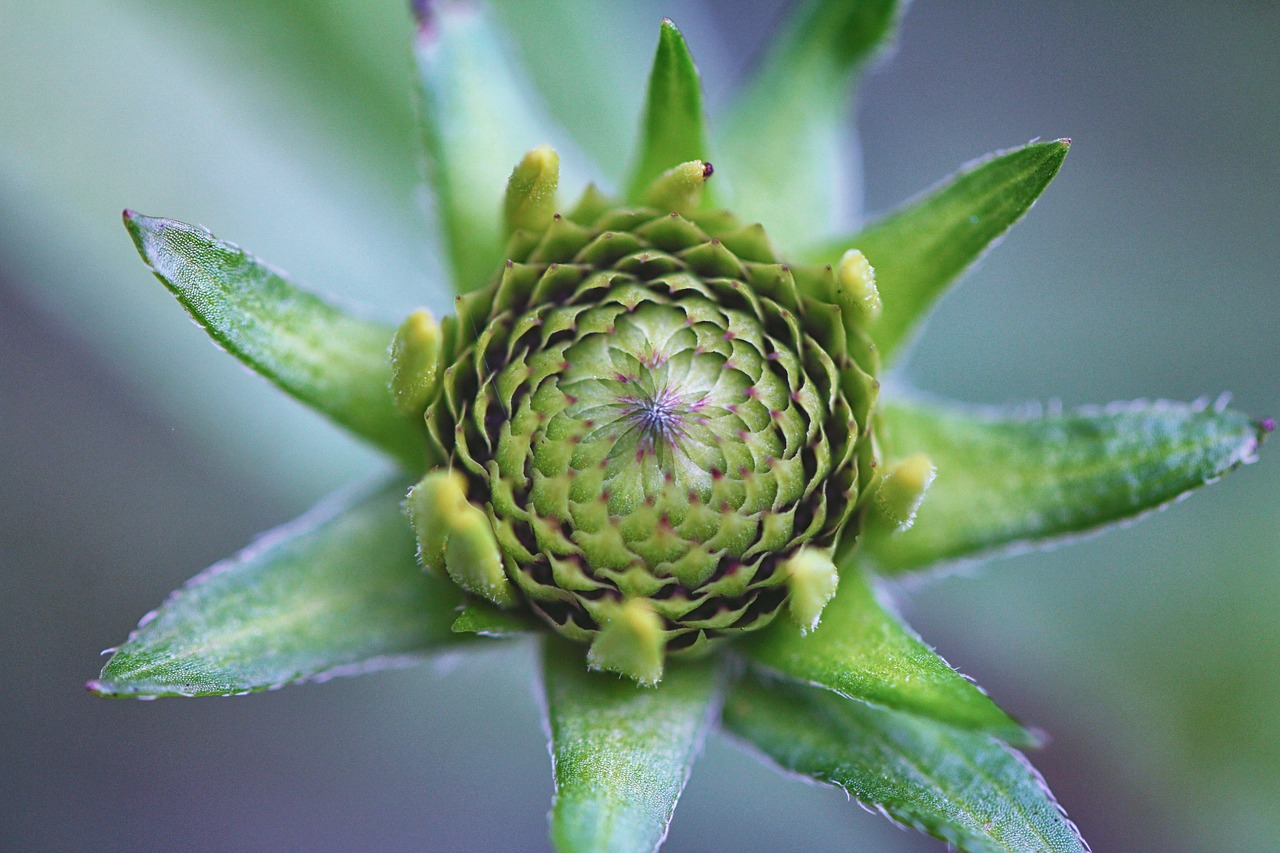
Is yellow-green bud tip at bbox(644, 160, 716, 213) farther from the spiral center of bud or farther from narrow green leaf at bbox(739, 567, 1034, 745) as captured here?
narrow green leaf at bbox(739, 567, 1034, 745)

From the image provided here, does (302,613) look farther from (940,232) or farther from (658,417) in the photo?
(940,232)

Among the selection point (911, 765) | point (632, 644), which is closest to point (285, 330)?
point (632, 644)

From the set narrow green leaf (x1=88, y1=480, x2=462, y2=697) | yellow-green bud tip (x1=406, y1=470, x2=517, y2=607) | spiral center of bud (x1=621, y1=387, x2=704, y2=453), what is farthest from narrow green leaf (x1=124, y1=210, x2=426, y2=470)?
spiral center of bud (x1=621, y1=387, x2=704, y2=453)

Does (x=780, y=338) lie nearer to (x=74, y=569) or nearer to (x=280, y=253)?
(x=280, y=253)

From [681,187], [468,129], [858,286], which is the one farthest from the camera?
[468,129]

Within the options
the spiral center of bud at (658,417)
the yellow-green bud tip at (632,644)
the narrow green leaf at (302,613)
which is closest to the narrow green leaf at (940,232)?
the spiral center of bud at (658,417)

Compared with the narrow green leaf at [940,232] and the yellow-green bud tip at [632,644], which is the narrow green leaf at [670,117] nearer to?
the narrow green leaf at [940,232]

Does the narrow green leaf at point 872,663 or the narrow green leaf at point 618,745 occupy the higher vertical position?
the narrow green leaf at point 872,663

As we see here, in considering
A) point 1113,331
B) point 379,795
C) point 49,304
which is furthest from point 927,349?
point 49,304
